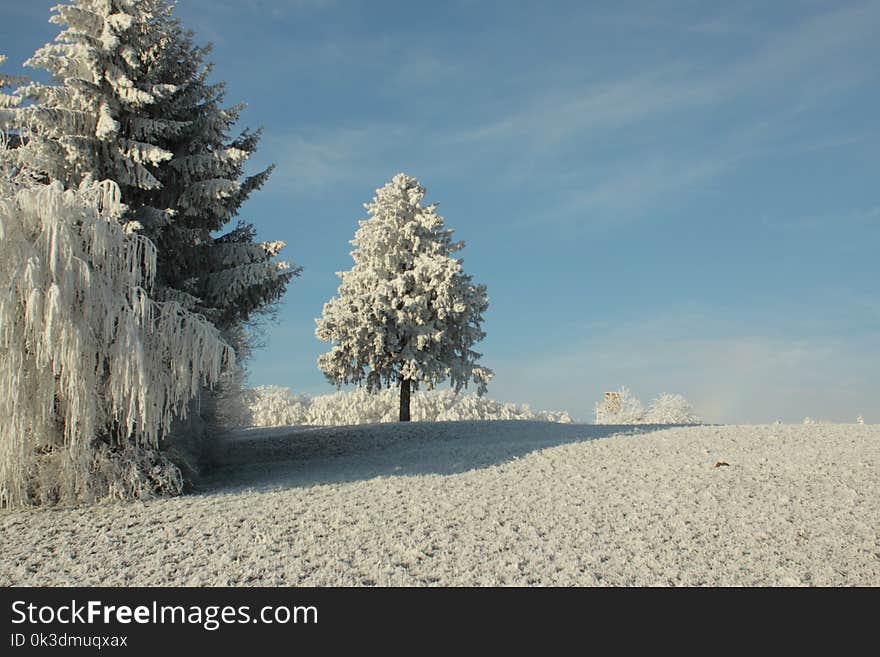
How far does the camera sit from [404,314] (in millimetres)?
22719

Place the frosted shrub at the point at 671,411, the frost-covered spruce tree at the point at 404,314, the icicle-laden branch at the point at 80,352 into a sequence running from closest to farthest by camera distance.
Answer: the icicle-laden branch at the point at 80,352, the frost-covered spruce tree at the point at 404,314, the frosted shrub at the point at 671,411

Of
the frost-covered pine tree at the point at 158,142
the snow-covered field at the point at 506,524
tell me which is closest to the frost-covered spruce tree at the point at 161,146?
the frost-covered pine tree at the point at 158,142

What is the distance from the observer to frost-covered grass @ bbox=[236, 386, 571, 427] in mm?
39875

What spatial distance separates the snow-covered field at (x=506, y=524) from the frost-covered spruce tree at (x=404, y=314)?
8803 millimetres

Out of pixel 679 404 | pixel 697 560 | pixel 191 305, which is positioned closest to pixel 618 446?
pixel 697 560

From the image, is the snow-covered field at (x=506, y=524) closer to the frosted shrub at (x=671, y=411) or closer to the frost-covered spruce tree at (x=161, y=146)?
the frost-covered spruce tree at (x=161, y=146)

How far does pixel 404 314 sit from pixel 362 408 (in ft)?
59.9

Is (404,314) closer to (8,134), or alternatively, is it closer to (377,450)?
(377,450)

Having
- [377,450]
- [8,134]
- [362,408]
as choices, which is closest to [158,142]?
[8,134]

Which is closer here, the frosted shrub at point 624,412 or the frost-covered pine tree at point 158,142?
the frost-covered pine tree at point 158,142

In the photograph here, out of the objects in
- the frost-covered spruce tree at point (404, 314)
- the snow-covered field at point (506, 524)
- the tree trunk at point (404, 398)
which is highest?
the frost-covered spruce tree at point (404, 314)

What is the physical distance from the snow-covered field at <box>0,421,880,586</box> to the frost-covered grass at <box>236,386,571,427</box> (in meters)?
25.4

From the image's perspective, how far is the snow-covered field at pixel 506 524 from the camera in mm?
7129

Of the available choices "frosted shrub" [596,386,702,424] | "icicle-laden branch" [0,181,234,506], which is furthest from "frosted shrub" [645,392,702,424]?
"icicle-laden branch" [0,181,234,506]
